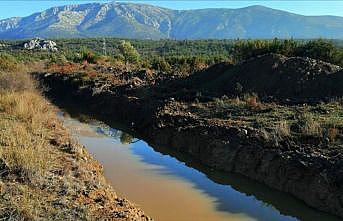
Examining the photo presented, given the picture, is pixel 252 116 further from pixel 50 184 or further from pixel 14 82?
pixel 14 82

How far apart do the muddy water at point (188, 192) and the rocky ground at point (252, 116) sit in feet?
1.60

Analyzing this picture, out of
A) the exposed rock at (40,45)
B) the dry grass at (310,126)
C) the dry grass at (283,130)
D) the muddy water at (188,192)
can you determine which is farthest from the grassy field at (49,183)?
the exposed rock at (40,45)

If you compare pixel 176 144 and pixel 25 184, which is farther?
pixel 176 144

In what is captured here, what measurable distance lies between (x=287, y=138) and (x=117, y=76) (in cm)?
2631

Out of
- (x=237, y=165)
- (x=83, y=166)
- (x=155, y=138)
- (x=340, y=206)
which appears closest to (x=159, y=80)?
(x=155, y=138)

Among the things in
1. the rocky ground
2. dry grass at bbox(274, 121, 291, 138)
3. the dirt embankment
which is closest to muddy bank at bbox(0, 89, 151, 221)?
the dirt embankment

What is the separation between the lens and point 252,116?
2041 centimetres

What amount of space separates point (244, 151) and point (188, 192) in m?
2.79

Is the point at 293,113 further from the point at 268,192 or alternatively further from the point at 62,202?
the point at 62,202

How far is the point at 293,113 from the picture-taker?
65.1ft

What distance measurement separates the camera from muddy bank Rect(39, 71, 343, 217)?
13.5 m

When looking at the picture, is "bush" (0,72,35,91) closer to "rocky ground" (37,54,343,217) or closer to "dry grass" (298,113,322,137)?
"rocky ground" (37,54,343,217)

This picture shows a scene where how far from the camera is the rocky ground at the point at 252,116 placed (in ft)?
47.6

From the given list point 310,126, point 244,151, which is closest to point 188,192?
point 244,151
